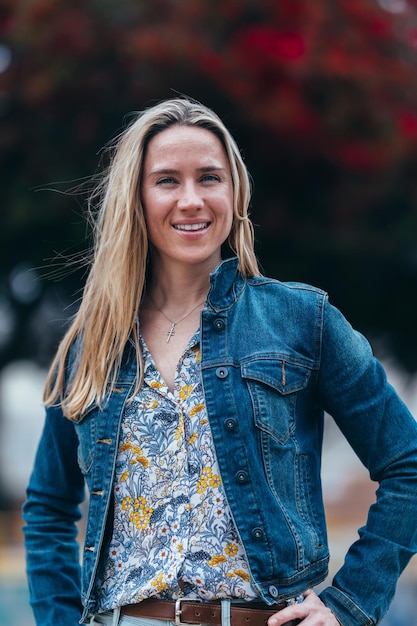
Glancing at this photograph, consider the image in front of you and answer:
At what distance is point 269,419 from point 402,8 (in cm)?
780

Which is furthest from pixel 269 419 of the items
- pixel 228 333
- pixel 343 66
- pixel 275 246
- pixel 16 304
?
pixel 16 304

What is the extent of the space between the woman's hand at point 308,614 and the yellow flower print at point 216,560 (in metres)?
0.16

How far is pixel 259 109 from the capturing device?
8.38m

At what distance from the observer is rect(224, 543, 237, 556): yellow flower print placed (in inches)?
86.3

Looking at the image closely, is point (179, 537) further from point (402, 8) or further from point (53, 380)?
point (402, 8)

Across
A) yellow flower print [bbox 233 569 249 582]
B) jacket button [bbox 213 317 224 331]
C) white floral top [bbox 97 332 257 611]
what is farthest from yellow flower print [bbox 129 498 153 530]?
jacket button [bbox 213 317 224 331]

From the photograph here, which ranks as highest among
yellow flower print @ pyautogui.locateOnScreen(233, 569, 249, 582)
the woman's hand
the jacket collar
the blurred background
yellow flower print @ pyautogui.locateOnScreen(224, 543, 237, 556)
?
the blurred background

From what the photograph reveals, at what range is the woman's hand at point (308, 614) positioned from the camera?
214 centimetres

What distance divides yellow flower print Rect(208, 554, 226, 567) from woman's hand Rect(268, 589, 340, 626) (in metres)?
0.16

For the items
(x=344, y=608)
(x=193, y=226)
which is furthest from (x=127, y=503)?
(x=193, y=226)

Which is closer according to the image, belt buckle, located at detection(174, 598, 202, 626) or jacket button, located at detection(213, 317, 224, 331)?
belt buckle, located at detection(174, 598, 202, 626)

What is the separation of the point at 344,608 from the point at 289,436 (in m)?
0.39

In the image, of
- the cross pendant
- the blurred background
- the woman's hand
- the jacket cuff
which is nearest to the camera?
the woman's hand

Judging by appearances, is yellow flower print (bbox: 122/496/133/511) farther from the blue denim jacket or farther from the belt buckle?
the belt buckle
